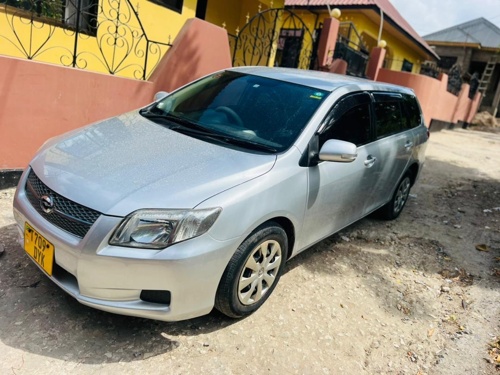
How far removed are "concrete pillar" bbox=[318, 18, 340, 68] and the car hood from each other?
6.91 meters

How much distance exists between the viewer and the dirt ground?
7.79 feet

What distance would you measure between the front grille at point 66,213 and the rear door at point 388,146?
2.56m

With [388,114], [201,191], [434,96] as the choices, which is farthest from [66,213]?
[434,96]

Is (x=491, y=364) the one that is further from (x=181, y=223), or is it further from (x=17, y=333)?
(x=17, y=333)

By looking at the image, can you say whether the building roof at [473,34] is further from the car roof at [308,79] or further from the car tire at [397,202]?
the car roof at [308,79]

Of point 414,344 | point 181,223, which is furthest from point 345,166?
point 181,223

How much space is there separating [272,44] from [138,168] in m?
7.00

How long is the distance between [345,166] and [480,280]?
1.86 m

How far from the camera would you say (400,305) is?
131 inches

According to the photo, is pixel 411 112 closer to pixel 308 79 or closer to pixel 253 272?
pixel 308 79

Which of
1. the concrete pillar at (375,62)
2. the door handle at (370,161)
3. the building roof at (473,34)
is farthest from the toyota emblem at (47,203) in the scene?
the building roof at (473,34)

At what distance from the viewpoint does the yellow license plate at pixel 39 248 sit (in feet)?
7.78

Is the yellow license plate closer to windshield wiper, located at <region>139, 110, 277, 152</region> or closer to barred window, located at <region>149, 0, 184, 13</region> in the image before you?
windshield wiper, located at <region>139, 110, 277, 152</region>

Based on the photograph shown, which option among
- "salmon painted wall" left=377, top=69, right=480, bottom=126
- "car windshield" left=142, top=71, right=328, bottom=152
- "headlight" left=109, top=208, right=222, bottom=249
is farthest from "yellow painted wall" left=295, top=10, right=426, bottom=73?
"headlight" left=109, top=208, right=222, bottom=249
